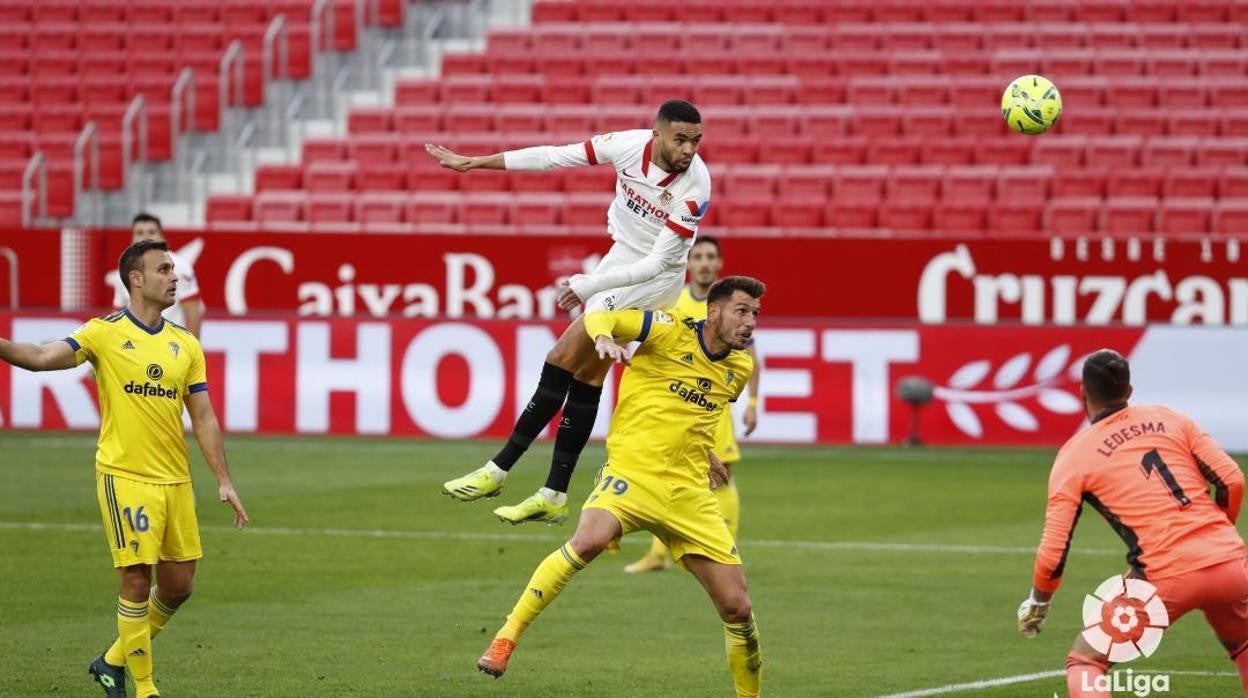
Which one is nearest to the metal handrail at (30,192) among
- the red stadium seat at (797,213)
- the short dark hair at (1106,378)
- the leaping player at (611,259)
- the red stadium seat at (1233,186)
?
the red stadium seat at (797,213)

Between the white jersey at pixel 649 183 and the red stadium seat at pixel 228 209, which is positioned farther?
the red stadium seat at pixel 228 209

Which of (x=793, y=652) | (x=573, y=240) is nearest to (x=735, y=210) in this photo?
(x=573, y=240)

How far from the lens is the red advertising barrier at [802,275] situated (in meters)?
24.2

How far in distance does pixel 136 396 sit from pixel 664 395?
251 centimetres

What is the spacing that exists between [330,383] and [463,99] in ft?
26.2

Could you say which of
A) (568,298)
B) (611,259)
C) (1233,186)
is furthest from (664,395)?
(1233,186)

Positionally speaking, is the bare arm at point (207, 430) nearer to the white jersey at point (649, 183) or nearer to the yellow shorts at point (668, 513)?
the yellow shorts at point (668, 513)

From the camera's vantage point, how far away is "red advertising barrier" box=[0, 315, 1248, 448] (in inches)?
872

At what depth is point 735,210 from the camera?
86.4 ft

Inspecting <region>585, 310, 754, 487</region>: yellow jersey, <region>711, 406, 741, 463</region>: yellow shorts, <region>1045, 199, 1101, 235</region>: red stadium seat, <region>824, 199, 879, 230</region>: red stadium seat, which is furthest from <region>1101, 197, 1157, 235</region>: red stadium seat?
<region>585, 310, 754, 487</region>: yellow jersey

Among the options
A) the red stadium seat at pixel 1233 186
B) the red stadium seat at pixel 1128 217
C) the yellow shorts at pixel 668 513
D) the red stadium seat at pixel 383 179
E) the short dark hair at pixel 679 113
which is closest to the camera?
A: the yellow shorts at pixel 668 513

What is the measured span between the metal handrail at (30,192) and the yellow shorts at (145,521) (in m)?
19.1

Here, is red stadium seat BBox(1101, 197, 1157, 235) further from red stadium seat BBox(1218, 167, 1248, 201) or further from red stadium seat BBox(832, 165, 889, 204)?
red stadium seat BBox(832, 165, 889, 204)

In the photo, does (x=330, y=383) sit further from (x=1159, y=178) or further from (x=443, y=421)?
(x=1159, y=178)
